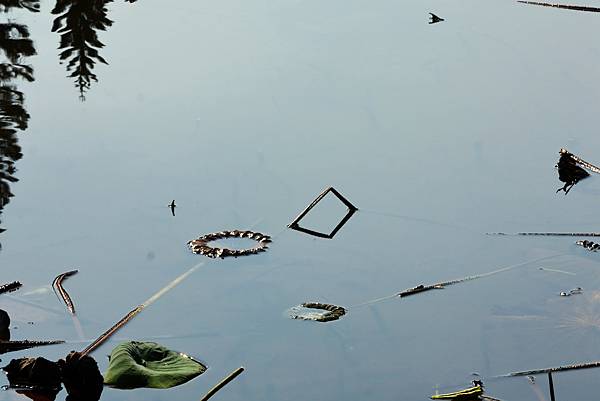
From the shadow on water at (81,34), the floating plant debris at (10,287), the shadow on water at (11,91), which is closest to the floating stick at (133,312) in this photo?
the floating plant debris at (10,287)

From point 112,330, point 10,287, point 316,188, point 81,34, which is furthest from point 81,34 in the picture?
point 112,330

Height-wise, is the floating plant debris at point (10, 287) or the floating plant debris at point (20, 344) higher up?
the floating plant debris at point (10, 287)

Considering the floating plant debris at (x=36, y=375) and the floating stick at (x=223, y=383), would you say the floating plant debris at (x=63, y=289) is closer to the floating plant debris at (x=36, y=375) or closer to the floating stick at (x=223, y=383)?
the floating plant debris at (x=36, y=375)

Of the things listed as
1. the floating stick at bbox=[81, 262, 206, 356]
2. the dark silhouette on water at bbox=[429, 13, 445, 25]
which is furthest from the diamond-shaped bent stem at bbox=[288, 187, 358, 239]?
the dark silhouette on water at bbox=[429, 13, 445, 25]

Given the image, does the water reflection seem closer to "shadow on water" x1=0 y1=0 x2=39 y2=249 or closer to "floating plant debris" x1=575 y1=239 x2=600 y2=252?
"shadow on water" x1=0 y1=0 x2=39 y2=249

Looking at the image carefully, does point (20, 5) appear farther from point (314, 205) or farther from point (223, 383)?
point (223, 383)

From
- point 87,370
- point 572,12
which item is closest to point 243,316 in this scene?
point 87,370
